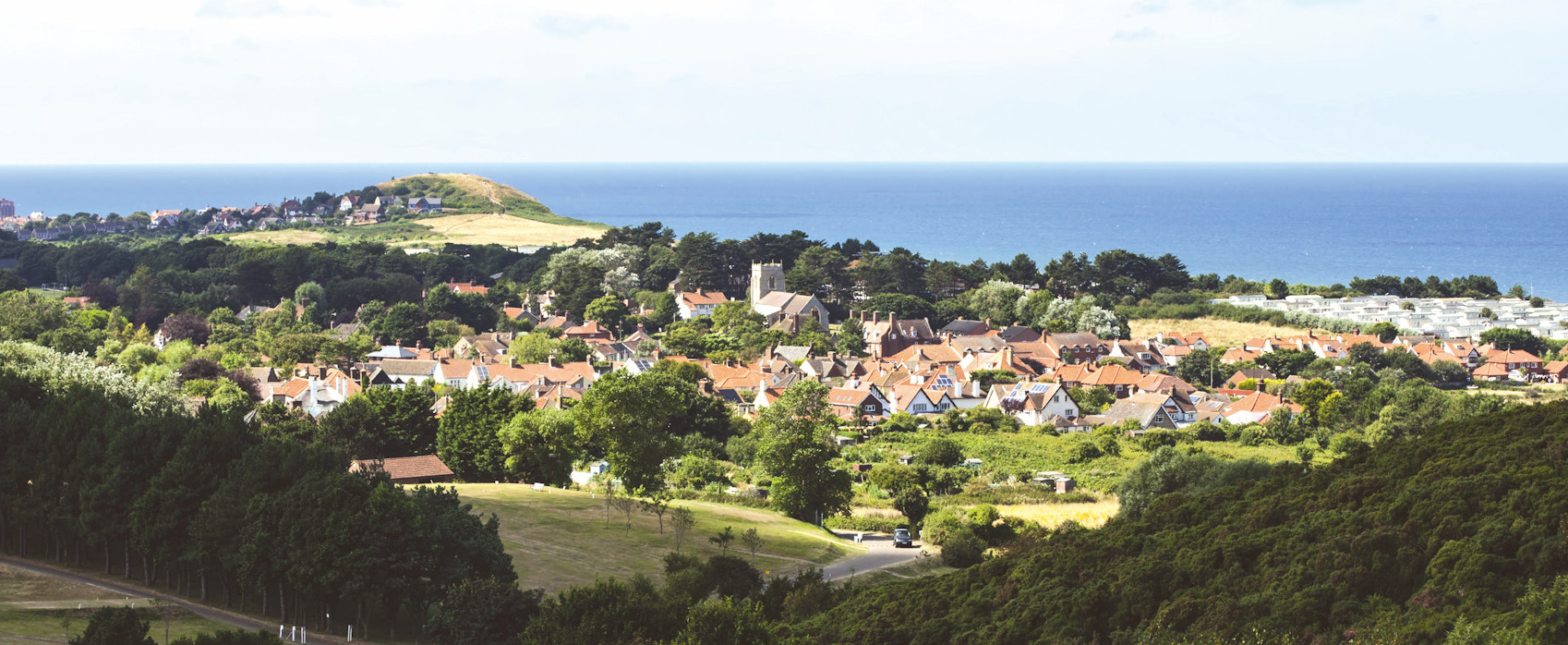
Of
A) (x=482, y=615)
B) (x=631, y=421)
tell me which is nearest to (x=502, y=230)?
(x=631, y=421)

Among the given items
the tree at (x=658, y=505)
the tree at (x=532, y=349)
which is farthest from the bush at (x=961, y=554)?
the tree at (x=532, y=349)

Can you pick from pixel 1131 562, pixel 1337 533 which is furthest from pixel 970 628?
pixel 1337 533

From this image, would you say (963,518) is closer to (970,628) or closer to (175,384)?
(970,628)

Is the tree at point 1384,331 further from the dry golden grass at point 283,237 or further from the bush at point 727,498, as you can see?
the dry golden grass at point 283,237

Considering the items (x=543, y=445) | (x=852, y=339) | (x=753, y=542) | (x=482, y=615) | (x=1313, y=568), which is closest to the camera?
(x=1313, y=568)

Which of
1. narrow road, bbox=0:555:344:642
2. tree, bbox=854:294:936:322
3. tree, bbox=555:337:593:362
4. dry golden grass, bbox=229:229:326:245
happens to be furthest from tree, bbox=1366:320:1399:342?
dry golden grass, bbox=229:229:326:245

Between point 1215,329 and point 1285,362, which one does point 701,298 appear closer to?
point 1215,329
